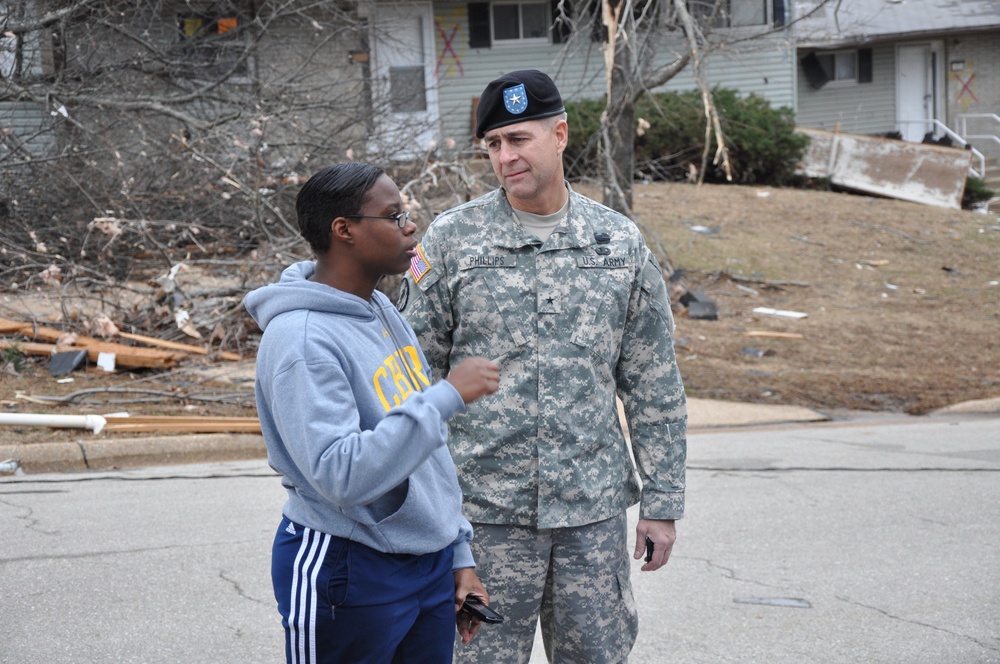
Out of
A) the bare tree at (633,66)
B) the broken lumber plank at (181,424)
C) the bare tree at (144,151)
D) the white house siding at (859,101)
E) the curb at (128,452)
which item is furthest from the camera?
the white house siding at (859,101)

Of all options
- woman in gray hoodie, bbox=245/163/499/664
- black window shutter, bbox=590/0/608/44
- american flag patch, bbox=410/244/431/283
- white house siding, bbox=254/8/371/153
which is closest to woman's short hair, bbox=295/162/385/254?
woman in gray hoodie, bbox=245/163/499/664

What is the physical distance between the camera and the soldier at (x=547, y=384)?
9.43 ft

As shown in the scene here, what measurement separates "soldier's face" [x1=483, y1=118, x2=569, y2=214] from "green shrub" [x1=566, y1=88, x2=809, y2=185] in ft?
54.3

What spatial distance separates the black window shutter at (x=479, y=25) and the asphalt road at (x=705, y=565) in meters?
15.2

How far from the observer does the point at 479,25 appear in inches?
846

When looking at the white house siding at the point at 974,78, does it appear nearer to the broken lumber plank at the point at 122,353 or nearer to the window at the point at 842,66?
A: the window at the point at 842,66

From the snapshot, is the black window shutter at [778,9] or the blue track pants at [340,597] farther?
the black window shutter at [778,9]

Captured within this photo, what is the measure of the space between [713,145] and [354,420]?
60.8 ft

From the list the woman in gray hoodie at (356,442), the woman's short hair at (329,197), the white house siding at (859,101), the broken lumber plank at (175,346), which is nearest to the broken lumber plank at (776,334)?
the broken lumber plank at (175,346)

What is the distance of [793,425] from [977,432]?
4.62 ft

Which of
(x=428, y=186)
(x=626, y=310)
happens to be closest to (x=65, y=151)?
(x=428, y=186)

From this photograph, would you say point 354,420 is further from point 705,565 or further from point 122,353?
point 122,353

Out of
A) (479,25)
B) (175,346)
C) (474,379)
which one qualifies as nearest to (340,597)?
(474,379)

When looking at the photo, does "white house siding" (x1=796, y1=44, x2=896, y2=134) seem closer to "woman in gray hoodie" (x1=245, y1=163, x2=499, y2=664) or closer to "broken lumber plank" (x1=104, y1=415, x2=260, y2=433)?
"broken lumber plank" (x1=104, y1=415, x2=260, y2=433)
